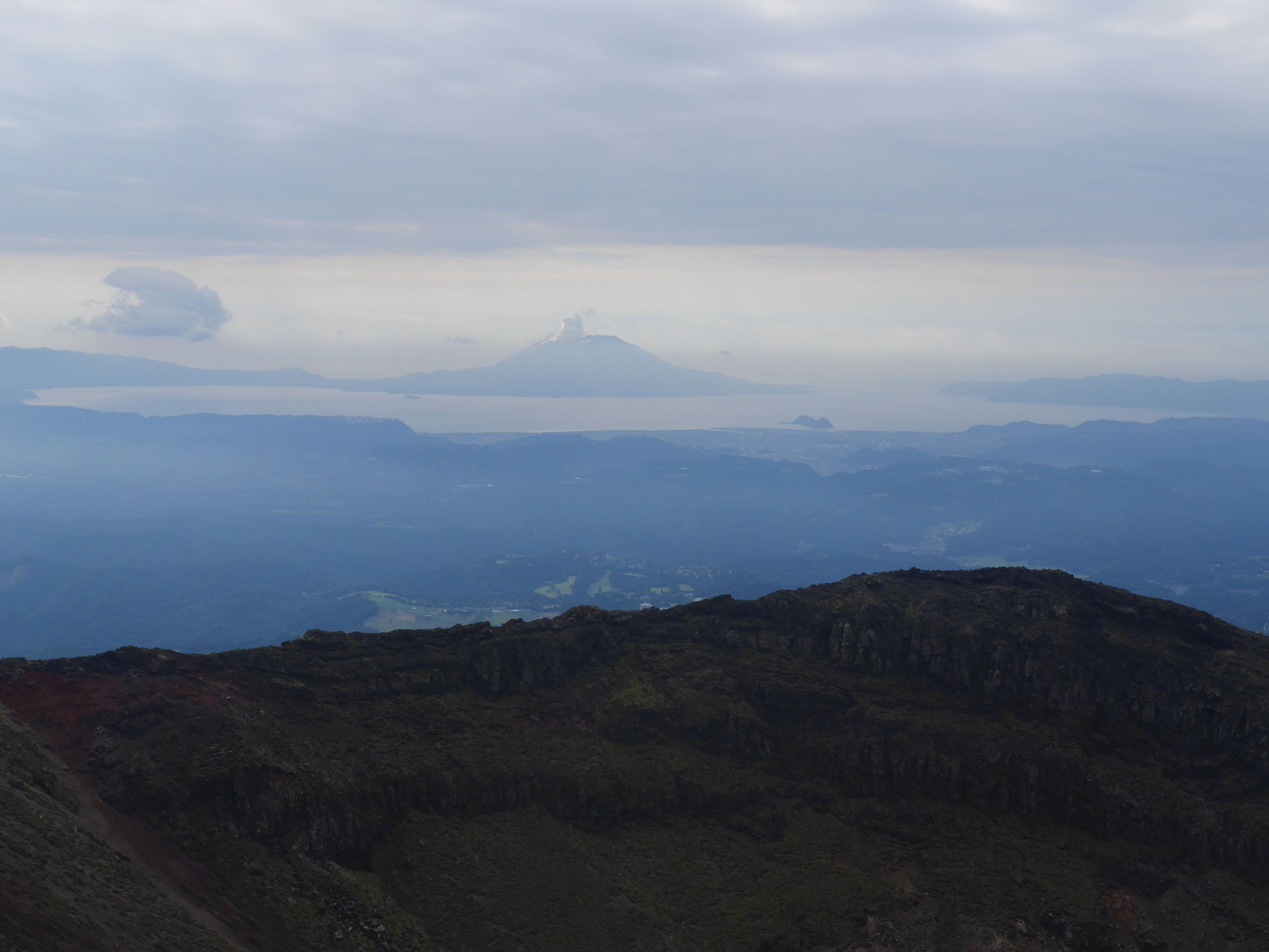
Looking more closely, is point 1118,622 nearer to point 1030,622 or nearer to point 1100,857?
point 1030,622

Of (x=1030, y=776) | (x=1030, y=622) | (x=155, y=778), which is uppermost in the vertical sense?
(x=1030, y=622)

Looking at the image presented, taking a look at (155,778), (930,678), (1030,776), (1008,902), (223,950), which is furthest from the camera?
(930,678)

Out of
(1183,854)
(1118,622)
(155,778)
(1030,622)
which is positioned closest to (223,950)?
(155,778)

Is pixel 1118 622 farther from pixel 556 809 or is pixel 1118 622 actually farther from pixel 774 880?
pixel 556 809

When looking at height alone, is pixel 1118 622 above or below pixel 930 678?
above

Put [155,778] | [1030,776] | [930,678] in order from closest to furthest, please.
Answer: [155,778]
[1030,776]
[930,678]

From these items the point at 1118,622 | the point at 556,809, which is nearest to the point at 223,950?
the point at 556,809

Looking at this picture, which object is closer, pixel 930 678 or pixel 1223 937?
pixel 1223 937
